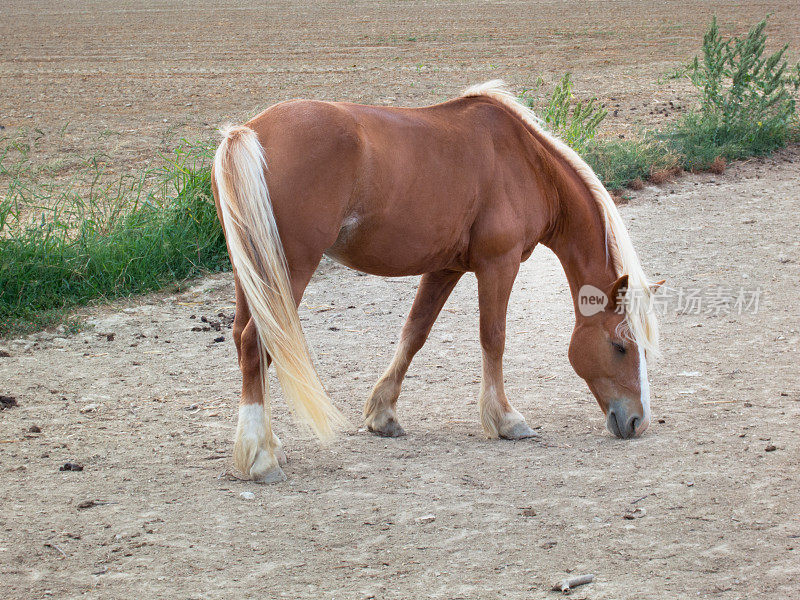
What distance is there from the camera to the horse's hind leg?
4.03 metres

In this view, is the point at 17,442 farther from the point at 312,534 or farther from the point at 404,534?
the point at 404,534

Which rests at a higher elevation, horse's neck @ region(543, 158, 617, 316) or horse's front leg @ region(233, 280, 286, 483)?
horse's neck @ region(543, 158, 617, 316)

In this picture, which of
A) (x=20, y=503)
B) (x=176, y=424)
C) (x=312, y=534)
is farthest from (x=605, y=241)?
(x=20, y=503)

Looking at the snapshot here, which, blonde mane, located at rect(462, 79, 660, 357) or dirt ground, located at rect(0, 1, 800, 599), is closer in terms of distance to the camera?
dirt ground, located at rect(0, 1, 800, 599)

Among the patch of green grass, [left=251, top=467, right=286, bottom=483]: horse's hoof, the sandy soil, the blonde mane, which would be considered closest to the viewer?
[left=251, top=467, right=286, bottom=483]: horse's hoof

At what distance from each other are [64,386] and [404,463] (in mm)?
2039

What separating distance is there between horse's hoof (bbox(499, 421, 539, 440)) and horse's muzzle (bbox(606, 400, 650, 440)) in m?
0.39

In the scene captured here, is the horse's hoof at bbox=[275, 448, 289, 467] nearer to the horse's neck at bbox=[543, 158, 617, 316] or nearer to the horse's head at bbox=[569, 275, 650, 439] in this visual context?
the horse's head at bbox=[569, 275, 650, 439]

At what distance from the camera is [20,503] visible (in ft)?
10.3

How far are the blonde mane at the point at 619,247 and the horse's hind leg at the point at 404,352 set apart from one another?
2.56 ft

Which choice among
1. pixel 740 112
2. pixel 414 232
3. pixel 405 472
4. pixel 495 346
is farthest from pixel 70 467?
pixel 740 112

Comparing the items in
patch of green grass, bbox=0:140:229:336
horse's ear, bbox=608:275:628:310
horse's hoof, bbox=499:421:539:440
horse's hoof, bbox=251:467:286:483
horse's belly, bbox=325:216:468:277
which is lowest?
horse's hoof, bbox=499:421:539:440

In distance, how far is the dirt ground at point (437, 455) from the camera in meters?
2.70

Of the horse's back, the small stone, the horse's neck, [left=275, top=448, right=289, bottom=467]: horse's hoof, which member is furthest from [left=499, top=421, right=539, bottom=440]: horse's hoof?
the small stone
